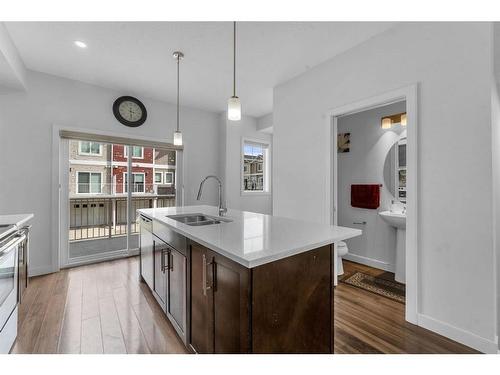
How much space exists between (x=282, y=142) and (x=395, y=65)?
4.96 ft

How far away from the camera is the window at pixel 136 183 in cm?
379

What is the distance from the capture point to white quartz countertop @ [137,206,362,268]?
42.0 inches

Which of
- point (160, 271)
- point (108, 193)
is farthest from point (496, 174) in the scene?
point (108, 193)

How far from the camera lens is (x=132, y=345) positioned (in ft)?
5.49

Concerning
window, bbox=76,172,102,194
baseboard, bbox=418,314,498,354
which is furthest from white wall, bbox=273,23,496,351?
window, bbox=76,172,102,194

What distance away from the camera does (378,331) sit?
183 centimetres

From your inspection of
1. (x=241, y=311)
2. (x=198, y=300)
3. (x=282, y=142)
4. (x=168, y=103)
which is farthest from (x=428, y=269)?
(x=168, y=103)

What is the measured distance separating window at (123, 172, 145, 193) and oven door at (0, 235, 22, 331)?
214cm

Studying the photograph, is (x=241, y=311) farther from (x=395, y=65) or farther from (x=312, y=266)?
(x=395, y=65)

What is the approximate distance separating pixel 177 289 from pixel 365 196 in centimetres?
281

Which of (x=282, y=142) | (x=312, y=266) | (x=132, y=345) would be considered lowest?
(x=132, y=345)

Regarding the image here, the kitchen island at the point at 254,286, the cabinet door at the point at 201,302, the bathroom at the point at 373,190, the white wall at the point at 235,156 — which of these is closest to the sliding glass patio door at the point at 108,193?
the white wall at the point at 235,156

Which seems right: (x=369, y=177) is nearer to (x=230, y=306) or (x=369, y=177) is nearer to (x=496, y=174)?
(x=496, y=174)

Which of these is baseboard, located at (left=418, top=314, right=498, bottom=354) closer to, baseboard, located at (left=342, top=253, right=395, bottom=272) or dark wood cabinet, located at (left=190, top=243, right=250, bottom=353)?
baseboard, located at (left=342, top=253, right=395, bottom=272)
